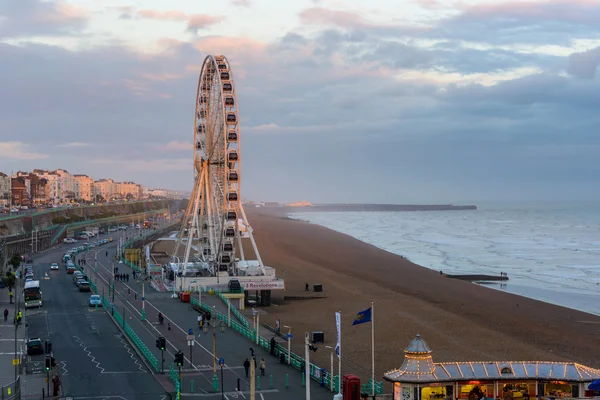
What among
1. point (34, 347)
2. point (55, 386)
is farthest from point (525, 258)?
point (55, 386)

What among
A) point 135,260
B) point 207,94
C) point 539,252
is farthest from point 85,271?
point 539,252

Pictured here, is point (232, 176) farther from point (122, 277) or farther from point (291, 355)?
point (291, 355)

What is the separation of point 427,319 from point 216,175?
76.2ft

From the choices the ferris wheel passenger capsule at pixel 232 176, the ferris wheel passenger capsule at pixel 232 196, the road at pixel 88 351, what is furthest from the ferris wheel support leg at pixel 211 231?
the road at pixel 88 351

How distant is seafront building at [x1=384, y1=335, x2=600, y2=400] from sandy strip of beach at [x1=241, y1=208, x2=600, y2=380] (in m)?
13.2

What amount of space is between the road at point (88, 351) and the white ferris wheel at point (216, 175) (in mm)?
10804

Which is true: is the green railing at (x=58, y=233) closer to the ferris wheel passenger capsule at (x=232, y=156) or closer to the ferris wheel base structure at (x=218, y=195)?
the ferris wheel base structure at (x=218, y=195)

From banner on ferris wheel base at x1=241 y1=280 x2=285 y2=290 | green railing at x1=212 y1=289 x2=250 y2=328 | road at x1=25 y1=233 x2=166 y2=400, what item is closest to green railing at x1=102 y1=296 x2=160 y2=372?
road at x1=25 y1=233 x2=166 y2=400

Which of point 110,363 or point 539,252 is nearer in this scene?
point 110,363

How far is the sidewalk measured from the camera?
2755 cm

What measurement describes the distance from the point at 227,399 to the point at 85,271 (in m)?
49.9

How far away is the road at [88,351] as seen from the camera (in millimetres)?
27297

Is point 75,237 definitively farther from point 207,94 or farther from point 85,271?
point 207,94

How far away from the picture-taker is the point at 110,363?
104ft
